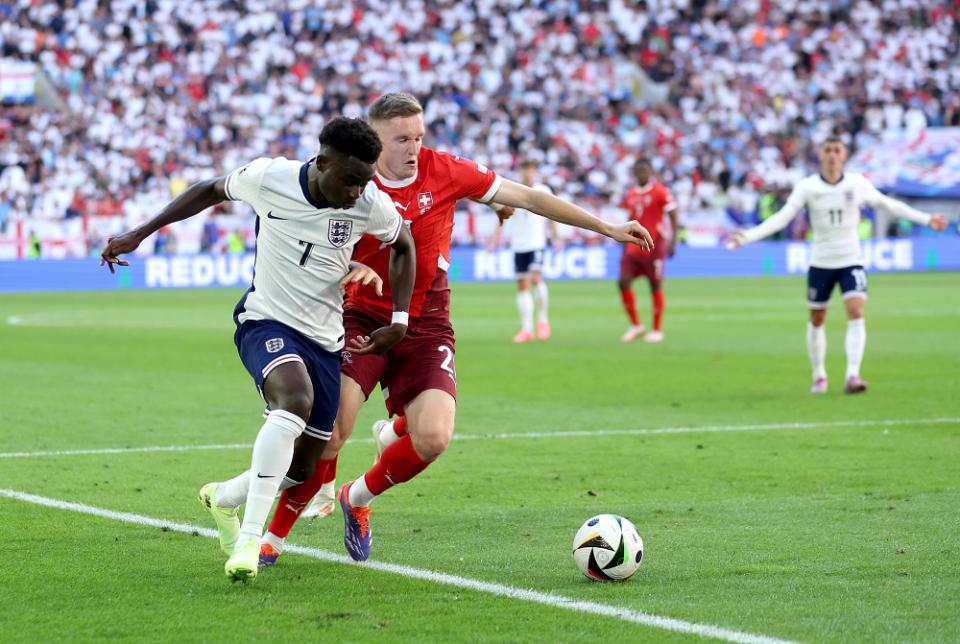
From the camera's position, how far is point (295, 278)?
20.1ft

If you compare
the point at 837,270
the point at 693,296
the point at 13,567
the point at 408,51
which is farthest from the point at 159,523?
the point at 408,51

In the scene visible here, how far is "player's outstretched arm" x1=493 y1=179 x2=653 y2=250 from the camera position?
6680mm

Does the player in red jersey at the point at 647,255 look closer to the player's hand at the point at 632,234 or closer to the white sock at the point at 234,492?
the player's hand at the point at 632,234

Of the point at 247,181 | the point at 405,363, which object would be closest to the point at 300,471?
the point at 405,363

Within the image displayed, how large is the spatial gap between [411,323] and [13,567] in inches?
80.0

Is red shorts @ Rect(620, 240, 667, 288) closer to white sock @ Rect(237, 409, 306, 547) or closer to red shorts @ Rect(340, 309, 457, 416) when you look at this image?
red shorts @ Rect(340, 309, 457, 416)

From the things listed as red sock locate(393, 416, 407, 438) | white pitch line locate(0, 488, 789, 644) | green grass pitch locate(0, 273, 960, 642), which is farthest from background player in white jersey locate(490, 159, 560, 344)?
white pitch line locate(0, 488, 789, 644)

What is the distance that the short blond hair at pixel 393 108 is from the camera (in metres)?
6.59

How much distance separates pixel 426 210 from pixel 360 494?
4.36ft

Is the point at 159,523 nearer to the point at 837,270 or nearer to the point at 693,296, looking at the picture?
the point at 837,270

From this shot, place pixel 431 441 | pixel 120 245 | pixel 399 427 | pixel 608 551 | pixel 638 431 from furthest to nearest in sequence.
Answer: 1. pixel 638 431
2. pixel 399 427
3. pixel 431 441
4. pixel 120 245
5. pixel 608 551

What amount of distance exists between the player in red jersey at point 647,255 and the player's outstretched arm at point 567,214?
12.9m

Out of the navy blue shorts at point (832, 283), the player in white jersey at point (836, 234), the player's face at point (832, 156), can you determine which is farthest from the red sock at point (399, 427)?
the player's face at point (832, 156)

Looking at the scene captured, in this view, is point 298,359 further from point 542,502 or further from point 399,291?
point 542,502
